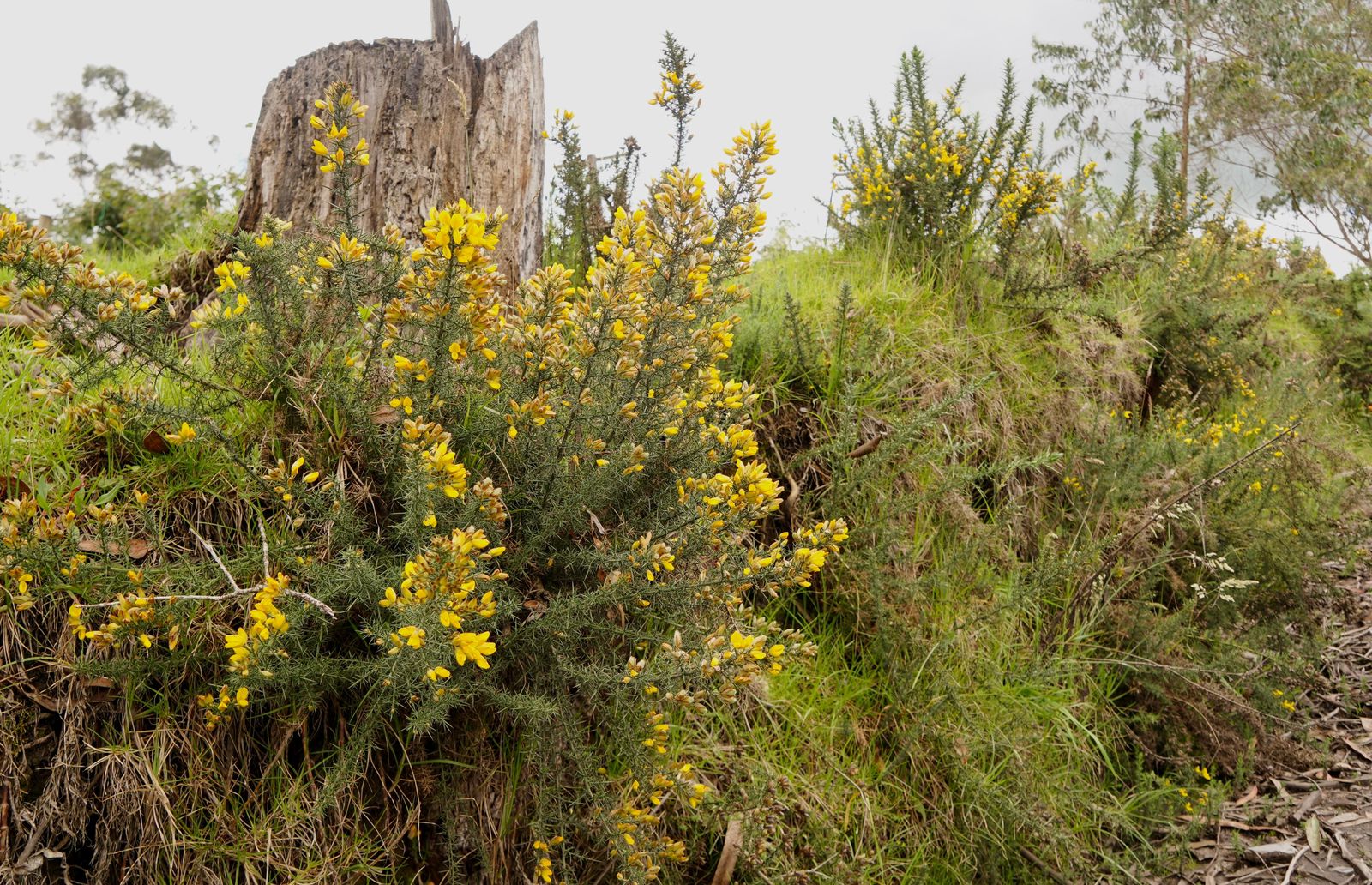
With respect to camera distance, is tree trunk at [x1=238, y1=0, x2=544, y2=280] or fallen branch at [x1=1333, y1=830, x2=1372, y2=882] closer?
fallen branch at [x1=1333, y1=830, x2=1372, y2=882]

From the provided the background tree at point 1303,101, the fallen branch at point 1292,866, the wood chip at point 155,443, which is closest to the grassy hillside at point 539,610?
the wood chip at point 155,443

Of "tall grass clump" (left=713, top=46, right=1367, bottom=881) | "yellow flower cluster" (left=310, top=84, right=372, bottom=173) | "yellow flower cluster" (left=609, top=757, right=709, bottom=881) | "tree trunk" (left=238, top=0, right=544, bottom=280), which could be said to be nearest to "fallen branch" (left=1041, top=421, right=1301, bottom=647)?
"tall grass clump" (left=713, top=46, right=1367, bottom=881)

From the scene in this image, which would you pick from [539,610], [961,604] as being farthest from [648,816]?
[961,604]

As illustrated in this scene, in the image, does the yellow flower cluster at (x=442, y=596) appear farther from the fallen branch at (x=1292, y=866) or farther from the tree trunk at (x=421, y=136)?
the fallen branch at (x=1292, y=866)

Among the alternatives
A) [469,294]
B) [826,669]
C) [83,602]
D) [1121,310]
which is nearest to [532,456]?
[469,294]

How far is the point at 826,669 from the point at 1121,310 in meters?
3.51

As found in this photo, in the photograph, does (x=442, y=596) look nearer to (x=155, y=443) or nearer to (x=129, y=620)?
(x=129, y=620)

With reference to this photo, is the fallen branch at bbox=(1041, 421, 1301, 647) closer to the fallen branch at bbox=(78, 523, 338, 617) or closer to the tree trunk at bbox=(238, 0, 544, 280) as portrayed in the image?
the tree trunk at bbox=(238, 0, 544, 280)

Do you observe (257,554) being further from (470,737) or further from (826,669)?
(826,669)

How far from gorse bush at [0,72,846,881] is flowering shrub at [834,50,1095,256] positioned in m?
2.63

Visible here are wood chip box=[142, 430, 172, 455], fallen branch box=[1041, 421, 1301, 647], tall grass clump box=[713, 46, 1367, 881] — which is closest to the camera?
wood chip box=[142, 430, 172, 455]

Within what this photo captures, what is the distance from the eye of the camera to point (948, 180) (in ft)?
14.6

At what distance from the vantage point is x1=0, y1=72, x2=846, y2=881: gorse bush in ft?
5.29

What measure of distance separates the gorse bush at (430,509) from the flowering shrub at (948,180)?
2.63 m
